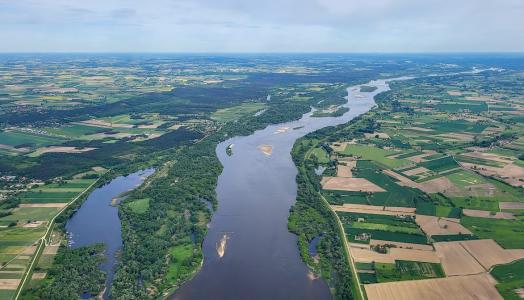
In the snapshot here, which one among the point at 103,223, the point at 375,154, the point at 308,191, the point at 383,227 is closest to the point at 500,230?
the point at 383,227

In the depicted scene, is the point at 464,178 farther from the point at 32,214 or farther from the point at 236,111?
the point at 236,111

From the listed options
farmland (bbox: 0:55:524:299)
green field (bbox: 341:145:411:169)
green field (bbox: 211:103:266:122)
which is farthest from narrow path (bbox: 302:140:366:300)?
green field (bbox: 211:103:266:122)

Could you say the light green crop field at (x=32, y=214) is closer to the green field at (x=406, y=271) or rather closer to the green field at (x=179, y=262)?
the green field at (x=179, y=262)

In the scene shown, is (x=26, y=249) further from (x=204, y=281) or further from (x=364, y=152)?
(x=364, y=152)

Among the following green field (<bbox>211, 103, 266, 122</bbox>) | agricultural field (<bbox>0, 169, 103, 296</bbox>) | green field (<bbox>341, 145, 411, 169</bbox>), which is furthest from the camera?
green field (<bbox>211, 103, 266, 122</bbox>)

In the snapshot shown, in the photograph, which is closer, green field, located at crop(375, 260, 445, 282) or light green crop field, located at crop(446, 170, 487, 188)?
green field, located at crop(375, 260, 445, 282)

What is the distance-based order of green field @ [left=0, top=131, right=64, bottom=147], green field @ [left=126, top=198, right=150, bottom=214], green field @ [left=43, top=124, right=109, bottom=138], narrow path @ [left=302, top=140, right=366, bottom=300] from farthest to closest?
1. green field @ [left=43, top=124, right=109, bottom=138]
2. green field @ [left=0, top=131, right=64, bottom=147]
3. green field @ [left=126, top=198, right=150, bottom=214]
4. narrow path @ [left=302, top=140, right=366, bottom=300]

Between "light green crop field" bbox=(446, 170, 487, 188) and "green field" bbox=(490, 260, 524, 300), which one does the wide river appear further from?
"light green crop field" bbox=(446, 170, 487, 188)
